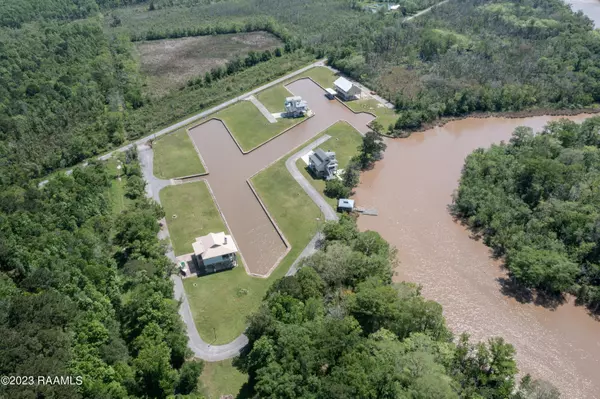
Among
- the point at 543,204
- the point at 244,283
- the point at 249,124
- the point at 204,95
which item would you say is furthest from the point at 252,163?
the point at 543,204

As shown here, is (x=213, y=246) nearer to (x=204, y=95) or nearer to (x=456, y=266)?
(x=456, y=266)

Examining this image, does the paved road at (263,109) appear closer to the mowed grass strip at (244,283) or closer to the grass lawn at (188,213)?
the mowed grass strip at (244,283)

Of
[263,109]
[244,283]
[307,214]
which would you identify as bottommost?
[244,283]

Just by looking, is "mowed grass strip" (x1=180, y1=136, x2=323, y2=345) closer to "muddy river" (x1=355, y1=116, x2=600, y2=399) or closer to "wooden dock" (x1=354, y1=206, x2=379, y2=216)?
"wooden dock" (x1=354, y1=206, x2=379, y2=216)

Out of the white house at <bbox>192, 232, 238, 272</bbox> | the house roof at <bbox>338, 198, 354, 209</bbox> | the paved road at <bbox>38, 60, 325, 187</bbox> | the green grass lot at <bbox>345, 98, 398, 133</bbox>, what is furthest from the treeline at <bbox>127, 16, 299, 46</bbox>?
the white house at <bbox>192, 232, 238, 272</bbox>

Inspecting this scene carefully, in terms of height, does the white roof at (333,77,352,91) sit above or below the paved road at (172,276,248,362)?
above

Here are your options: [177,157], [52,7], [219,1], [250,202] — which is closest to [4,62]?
[177,157]
